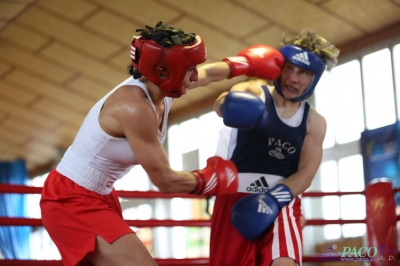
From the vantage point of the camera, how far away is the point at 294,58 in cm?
330

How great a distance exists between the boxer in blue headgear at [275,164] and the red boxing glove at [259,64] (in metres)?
0.01

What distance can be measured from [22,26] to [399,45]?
4.45 metres

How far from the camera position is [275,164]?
327 cm

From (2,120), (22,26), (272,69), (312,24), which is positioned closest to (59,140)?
(2,120)

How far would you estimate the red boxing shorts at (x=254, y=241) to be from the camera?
122 inches

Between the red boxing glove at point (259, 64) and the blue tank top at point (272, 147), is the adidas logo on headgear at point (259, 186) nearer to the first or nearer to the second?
the blue tank top at point (272, 147)

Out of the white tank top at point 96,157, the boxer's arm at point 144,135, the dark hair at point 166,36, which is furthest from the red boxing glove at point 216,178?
the dark hair at point 166,36

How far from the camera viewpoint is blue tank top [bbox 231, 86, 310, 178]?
128 inches

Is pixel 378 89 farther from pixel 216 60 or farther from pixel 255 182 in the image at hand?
pixel 255 182

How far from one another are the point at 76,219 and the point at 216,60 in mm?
6071

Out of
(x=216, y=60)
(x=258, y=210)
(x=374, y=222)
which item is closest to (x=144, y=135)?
(x=258, y=210)

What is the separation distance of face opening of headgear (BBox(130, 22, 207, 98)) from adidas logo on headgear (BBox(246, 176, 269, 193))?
82 cm

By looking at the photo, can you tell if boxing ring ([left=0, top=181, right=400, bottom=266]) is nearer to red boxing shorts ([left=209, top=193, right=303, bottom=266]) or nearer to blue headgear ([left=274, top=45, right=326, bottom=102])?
red boxing shorts ([left=209, top=193, right=303, bottom=266])

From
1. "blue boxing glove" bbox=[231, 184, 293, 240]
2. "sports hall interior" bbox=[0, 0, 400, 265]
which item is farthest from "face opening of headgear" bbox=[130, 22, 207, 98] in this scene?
"sports hall interior" bbox=[0, 0, 400, 265]
